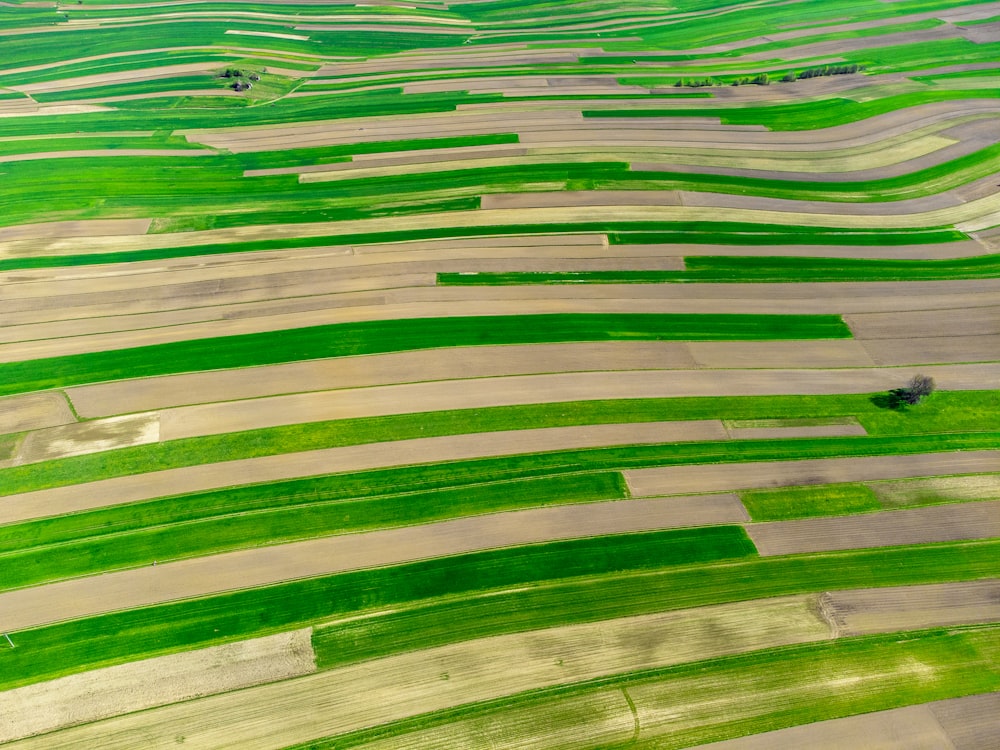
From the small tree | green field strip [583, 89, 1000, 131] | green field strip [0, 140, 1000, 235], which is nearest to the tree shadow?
the small tree

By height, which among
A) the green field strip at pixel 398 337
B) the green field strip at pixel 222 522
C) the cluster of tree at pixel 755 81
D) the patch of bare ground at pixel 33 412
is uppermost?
the cluster of tree at pixel 755 81

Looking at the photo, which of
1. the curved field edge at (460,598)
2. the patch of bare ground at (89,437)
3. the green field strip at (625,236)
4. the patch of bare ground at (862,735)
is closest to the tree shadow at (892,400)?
the curved field edge at (460,598)

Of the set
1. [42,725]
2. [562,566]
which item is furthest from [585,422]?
[42,725]

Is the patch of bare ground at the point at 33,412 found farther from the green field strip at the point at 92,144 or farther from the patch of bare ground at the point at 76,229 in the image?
the green field strip at the point at 92,144

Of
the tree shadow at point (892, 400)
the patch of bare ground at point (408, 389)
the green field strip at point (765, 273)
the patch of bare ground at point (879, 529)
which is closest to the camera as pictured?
the patch of bare ground at point (879, 529)

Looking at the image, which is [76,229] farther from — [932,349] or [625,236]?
[932,349]
